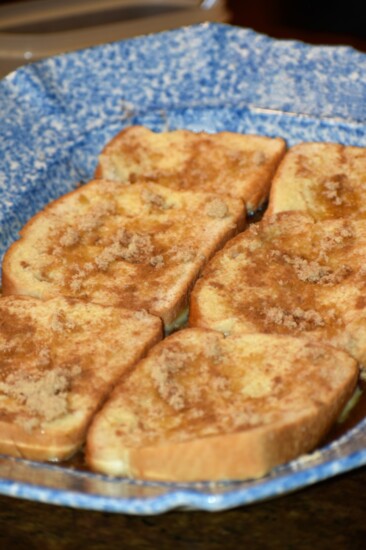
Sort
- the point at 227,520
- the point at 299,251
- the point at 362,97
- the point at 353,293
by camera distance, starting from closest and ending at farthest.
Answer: the point at 227,520 → the point at 353,293 → the point at 299,251 → the point at 362,97

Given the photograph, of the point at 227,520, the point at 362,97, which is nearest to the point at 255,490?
the point at 227,520

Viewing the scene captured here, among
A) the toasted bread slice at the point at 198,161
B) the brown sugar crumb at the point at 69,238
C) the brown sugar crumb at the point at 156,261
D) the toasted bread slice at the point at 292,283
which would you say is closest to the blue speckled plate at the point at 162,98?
the toasted bread slice at the point at 198,161

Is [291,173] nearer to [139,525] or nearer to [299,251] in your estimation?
[299,251]

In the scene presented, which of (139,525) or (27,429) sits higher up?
(27,429)

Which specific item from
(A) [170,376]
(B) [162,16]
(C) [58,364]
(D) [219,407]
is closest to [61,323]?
(C) [58,364]

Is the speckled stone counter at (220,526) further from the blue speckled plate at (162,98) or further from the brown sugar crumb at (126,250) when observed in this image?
the blue speckled plate at (162,98)

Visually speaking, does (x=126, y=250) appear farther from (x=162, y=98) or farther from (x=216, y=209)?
(x=162, y=98)
